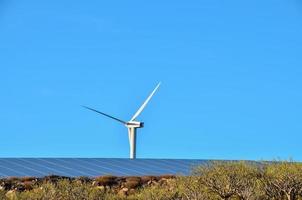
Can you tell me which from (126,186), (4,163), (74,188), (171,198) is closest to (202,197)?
(171,198)

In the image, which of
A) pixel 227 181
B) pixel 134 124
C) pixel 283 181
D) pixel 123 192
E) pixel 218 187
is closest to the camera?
pixel 227 181

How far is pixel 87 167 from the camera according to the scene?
317ft

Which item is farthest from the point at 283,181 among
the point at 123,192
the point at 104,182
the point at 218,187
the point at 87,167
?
the point at 87,167

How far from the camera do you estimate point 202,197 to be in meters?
59.7

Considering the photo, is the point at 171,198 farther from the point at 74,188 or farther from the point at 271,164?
the point at 271,164

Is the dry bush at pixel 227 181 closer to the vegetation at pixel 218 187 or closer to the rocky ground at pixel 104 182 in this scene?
the vegetation at pixel 218 187

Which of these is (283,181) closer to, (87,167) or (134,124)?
(87,167)

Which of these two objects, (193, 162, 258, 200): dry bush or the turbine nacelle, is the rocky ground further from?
(193, 162, 258, 200): dry bush

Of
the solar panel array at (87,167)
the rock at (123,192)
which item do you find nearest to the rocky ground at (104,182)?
the rock at (123,192)

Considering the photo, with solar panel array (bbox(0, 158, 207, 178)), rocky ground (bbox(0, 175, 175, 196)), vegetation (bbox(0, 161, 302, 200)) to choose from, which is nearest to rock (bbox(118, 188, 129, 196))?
rocky ground (bbox(0, 175, 175, 196))

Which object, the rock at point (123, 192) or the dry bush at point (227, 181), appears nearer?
the dry bush at point (227, 181)

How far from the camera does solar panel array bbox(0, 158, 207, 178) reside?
289 ft

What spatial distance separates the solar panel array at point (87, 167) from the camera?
8812 centimetres

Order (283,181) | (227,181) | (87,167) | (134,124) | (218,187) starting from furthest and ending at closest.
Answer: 1. (134,124)
2. (87,167)
3. (283,181)
4. (218,187)
5. (227,181)
